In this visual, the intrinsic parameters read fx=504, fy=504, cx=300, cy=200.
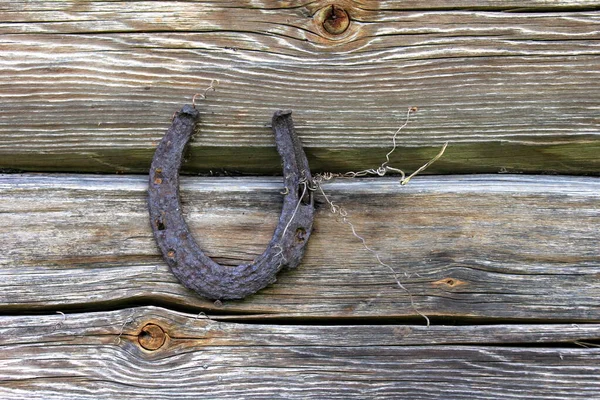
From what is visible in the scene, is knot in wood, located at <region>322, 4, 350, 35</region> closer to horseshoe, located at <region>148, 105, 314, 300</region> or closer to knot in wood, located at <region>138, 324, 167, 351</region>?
horseshoe, located at <region>148, 105, 314, 300</region>

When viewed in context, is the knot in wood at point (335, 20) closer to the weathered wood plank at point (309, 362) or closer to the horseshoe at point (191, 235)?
the horseshoe at point (191, 235)

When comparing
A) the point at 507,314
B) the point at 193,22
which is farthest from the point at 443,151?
the point at 193,22

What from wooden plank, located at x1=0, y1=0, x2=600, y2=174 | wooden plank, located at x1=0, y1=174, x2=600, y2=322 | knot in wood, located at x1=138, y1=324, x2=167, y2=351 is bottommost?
knot in wood, located at x1=138, y1=324, x2=167, y2=351

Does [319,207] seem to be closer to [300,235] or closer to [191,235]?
[300,235]

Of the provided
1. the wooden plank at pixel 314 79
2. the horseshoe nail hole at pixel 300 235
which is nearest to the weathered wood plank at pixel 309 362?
the horseshoe nail hole at pixel 300 235

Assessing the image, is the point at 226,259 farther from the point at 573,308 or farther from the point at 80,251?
the point at 573,308

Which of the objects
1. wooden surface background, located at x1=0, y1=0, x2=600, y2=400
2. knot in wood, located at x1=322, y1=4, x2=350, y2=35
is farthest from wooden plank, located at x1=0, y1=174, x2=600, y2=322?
knot in wood, located at x1=322, y1=4, x2=350, y2=35

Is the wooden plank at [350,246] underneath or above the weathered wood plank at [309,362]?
above

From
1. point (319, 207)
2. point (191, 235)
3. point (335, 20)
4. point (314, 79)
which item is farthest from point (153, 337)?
point (335, 20)
